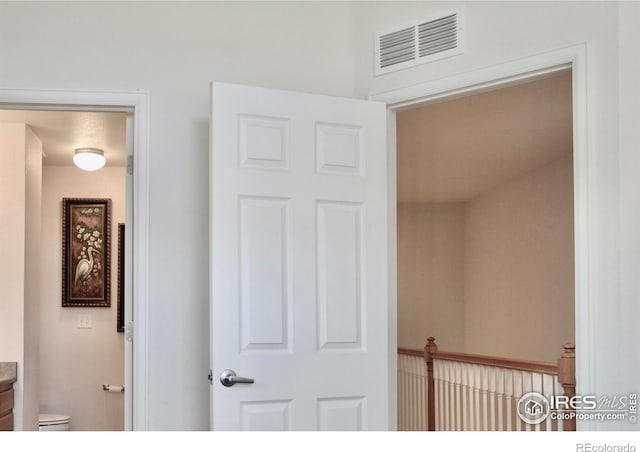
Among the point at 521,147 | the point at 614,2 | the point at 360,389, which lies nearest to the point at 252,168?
the point at 360,389

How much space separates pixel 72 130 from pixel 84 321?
188cm

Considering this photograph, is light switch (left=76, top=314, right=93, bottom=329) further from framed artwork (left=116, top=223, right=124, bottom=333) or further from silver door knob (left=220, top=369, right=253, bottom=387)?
silver door knob (left=220, top=369, right=253, bottom=387)

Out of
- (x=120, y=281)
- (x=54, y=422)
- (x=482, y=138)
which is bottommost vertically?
(x=54, y=422)

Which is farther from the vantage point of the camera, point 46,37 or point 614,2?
point 46,37

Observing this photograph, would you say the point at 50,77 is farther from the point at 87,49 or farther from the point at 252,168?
the point at 252,168

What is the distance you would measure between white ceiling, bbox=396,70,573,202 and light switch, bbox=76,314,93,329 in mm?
2914

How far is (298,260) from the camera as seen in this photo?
9.50 ft

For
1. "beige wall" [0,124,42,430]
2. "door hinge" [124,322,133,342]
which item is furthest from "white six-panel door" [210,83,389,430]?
"beige wall" [0,124,42,430]

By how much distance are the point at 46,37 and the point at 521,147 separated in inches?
176

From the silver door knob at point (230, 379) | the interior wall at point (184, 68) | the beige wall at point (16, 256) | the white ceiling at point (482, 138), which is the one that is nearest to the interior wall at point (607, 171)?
the interior wall at point (184, 68)

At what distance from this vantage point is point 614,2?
7.98 feet

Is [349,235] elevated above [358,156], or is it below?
below

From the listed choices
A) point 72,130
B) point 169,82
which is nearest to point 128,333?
point 169,82

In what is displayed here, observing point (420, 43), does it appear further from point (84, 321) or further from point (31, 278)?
point (84, 321)
